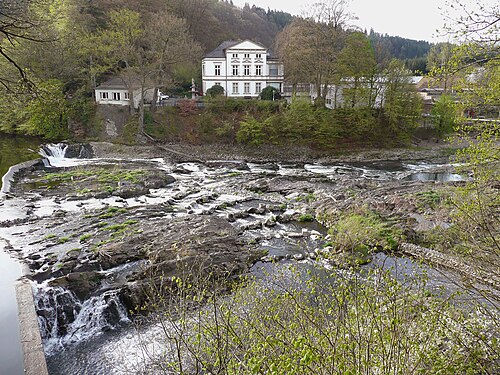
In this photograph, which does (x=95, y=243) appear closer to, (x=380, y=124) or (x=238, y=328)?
(x=238, y=328)

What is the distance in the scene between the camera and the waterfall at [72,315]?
36.6ft

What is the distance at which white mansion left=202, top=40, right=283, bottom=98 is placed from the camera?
52.0 meters

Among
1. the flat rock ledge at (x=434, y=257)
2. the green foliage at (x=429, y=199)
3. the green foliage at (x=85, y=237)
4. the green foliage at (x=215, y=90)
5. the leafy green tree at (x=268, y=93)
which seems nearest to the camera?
the flat rock ledge at (x=434, y=257)

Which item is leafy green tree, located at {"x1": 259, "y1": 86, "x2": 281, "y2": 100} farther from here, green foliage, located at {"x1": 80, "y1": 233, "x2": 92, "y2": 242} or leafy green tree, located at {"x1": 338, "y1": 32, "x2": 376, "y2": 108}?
green foliage, located at {"x1": 80, "y1": 233, "x2": 92, "y2": 242}

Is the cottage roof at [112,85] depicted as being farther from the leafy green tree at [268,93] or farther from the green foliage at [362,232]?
the green foliage at [362,232]

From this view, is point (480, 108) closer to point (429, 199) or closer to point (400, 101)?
point (429, 199)

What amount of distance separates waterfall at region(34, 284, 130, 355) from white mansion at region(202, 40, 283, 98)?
43.5m

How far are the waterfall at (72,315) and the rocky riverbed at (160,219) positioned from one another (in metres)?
0.03

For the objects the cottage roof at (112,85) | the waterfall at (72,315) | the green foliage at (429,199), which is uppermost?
the cottage roof at (112,85)

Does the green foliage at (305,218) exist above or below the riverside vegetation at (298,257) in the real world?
below

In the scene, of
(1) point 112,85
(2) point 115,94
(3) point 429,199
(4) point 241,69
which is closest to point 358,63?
(4) point 241,69

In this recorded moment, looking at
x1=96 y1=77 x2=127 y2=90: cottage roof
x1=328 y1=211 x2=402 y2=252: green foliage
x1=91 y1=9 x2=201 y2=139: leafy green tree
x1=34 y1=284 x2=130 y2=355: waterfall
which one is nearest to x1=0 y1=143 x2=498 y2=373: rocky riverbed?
x1=34 y1=284 x2=130 y2=355: waterfall

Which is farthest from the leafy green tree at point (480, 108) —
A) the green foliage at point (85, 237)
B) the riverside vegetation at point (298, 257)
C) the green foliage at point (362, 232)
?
the green foliage at point (85, 237)

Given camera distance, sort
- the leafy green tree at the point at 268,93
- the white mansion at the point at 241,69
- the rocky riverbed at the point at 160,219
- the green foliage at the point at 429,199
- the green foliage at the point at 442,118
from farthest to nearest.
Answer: the white mansion at the point at 241,69 < the leafy green tree at the point at 268,93 < the green foliage at the point at 442,118 < the green foliage at the point at 429,199 < the rocky riverbed at the point at 160,219
